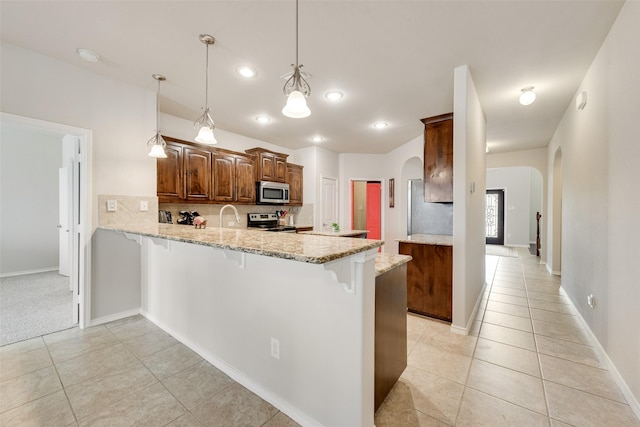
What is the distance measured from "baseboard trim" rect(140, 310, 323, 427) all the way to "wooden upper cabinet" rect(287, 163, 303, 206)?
136 inches

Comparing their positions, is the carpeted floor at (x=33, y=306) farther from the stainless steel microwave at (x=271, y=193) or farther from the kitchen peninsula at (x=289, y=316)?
the stainless steel microwave at (x=271, y=193)

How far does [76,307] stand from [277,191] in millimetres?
3200

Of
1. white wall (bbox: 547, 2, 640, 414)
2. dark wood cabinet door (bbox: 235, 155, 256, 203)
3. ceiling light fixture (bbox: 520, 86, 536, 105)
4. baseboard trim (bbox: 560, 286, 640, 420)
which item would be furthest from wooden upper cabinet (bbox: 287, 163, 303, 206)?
baseboard trim (bbox: 560, 286, 640, 420)

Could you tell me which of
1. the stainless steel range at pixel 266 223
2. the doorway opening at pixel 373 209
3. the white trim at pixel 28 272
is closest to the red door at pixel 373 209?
the doorway opening at pixel 373 209

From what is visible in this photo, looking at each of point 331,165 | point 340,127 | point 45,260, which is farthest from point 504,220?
point 45,260

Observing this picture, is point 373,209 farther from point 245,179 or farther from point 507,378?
point 507,378

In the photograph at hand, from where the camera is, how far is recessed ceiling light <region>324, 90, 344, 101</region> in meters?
3.04

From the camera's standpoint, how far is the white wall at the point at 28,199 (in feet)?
14.6

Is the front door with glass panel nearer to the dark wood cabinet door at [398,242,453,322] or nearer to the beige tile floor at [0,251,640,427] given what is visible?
the beige tile floor at [0,251,640,427]

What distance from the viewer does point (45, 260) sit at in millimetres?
4805

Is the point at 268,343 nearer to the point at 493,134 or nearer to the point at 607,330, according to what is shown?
the point at 607,330

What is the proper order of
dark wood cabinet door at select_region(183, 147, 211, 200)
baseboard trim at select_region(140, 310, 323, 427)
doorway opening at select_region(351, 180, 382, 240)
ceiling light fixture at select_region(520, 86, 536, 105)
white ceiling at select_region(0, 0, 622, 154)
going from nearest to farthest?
baseboard trim at select_region(140, 310, 323, 427) < white ceiling at select_region(0, 0, 622, 154) < ceiling light fixture at select_region(520, 86, 536, 105) < dark wood cabinet door at select_region(183, 147, 211, 200) < doorway opening at select_region(351, 180, 382, 240)

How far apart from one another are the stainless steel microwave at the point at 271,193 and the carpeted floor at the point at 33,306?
2904mm

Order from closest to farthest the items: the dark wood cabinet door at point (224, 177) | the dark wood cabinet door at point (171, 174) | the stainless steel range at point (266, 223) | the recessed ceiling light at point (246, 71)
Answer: the recessed ceiling light at point (246, 71), the dark wood cabinet door at point (171, 174), the dark wood cabinet door at point (224, 177), the stainless steel range at point (266, 223)
